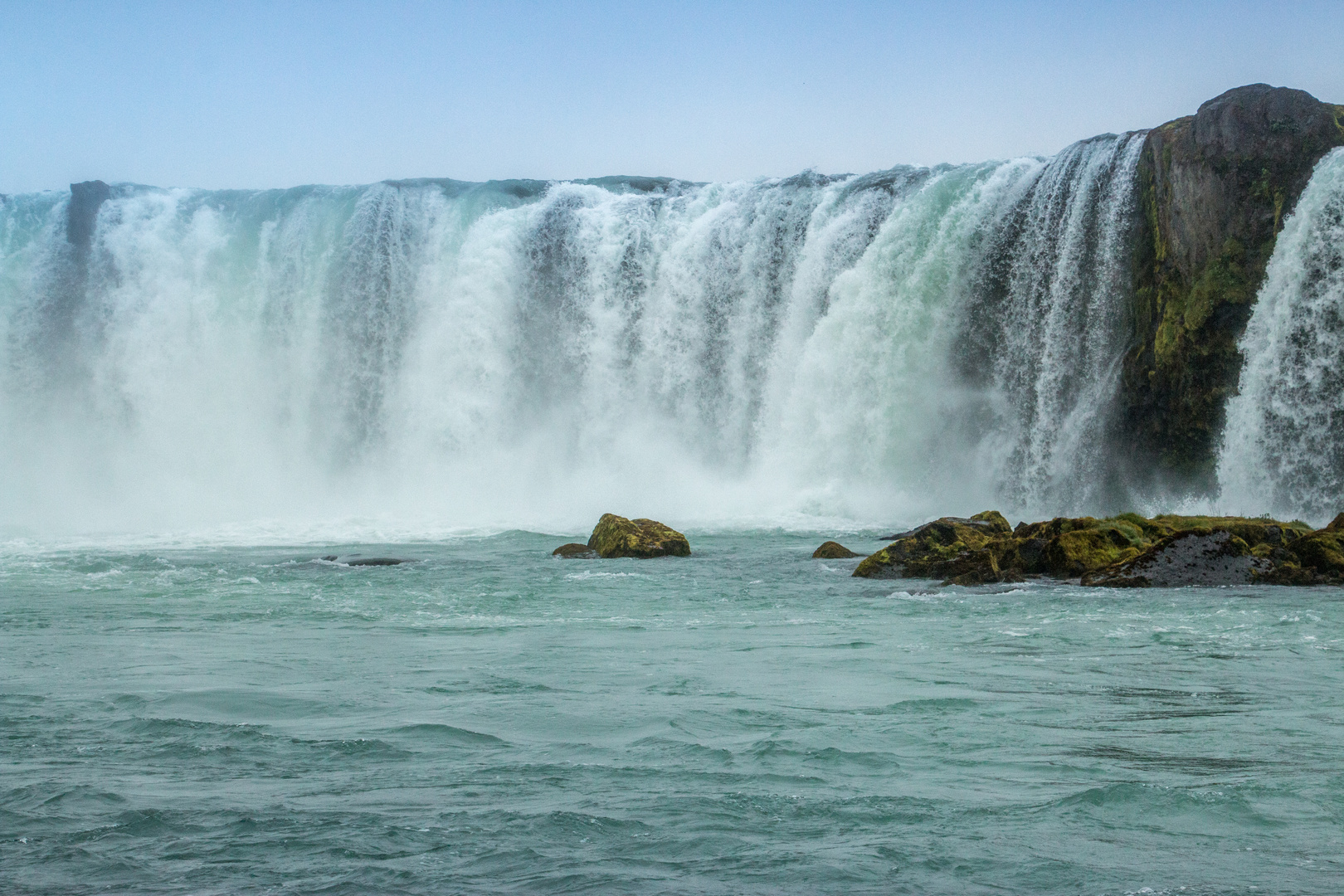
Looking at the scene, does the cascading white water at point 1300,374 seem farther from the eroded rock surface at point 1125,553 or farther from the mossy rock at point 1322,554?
the mossy rock at point 1322,554

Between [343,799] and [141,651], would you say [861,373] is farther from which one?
[343,799]

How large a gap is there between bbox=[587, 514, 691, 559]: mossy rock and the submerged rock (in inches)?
4.9

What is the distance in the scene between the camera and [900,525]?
23984 mm

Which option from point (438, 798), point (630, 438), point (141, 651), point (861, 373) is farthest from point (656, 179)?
point (438, 798)

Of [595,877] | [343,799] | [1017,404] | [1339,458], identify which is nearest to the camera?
[595,877]

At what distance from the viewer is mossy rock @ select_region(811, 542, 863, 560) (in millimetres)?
17641

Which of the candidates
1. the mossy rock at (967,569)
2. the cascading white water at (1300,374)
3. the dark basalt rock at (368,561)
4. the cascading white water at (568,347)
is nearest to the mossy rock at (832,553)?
the mossy rock at (967,569)

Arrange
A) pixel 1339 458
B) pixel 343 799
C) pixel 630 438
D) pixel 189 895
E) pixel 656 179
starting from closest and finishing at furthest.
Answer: pixel 189 895
pixel 343 799
pixel 1339 458
pixel 630 438
pixel 656 179

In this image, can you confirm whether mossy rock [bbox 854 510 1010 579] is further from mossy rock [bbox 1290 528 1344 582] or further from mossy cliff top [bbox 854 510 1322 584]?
mossy rock [bbox 1290 528 1344 582]

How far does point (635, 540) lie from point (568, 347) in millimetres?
13399

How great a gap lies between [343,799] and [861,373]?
2240cm

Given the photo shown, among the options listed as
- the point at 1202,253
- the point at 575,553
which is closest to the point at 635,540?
the point at 575,553

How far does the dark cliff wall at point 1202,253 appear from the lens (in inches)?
873

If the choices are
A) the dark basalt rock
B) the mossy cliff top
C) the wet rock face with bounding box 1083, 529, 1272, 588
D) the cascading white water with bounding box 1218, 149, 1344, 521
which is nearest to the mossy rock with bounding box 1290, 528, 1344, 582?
the mossy cliff top
